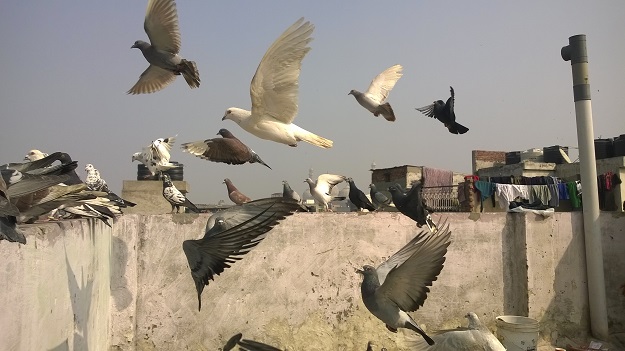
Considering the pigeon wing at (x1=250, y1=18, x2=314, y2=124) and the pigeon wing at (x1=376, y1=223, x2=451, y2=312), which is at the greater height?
the pigeon wing at (x1=250, y1=18, x2=314, y2=124)

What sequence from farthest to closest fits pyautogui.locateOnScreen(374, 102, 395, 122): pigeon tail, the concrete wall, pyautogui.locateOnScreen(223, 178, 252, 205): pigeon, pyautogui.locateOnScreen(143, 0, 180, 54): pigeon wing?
1. pyautogui.locateOnScreen(223, 178, 252, 205): pigeon
2. pyautogui.locateOnScreen(374, 102, 395, 122): pigeon tail
3. the concrete wall
4. pyautogui.locateOnScreen(143, 0, 180, 54): pigeon wing

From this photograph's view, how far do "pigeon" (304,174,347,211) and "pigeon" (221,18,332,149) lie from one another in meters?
3.77

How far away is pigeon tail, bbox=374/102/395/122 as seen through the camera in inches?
228

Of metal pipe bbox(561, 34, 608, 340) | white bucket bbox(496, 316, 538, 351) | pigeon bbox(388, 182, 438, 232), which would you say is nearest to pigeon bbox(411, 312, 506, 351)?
white bucket bbox(496, 316, 538, 351)

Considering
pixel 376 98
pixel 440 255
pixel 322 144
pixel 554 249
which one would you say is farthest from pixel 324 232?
pixel 554 249

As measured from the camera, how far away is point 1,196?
1.72 metres

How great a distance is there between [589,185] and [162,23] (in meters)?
6.49

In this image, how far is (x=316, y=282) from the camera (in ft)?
19.3

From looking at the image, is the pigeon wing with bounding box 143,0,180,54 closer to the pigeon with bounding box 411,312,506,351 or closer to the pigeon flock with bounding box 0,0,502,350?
the pigeon flock with bounding box 0,0,502,350

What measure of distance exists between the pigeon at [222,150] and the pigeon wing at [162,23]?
1002 millimetres

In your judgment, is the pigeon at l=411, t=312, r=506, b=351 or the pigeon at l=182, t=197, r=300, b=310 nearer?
the pigeon at l=182, t=197, r=300, b=310

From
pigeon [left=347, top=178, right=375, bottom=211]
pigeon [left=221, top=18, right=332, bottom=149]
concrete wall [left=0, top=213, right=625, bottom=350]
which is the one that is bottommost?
concrete wall [left=0, top=213, right=625, bottom=350]

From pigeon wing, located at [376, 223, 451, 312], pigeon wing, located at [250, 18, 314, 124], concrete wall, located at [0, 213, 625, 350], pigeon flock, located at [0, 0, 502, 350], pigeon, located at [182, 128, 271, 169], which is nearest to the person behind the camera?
pigeon flock, located at [0, 0, 502, 350]

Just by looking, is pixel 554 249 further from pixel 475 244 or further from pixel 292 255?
pixel 292 255
